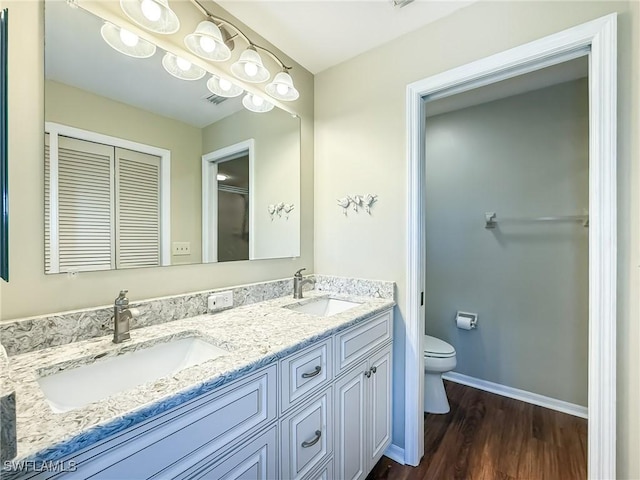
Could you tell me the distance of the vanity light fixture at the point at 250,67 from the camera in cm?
144

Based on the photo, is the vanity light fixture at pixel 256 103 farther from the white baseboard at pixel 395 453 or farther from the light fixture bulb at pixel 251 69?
the white baseboard at pixel 395 453

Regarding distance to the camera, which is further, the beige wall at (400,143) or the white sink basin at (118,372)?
the beige wall at (400,143)

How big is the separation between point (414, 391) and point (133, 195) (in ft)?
5.56

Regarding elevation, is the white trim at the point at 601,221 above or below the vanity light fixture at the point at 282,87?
below

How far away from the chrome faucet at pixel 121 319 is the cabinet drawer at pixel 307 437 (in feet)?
2.06

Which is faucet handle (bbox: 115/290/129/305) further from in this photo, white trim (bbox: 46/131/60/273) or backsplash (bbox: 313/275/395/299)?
backsplash (bbox: 313/275/395/299)

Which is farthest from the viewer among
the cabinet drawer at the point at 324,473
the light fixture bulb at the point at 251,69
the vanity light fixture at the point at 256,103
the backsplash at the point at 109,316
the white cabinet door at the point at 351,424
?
the vanity light fixture at the point at 256,103

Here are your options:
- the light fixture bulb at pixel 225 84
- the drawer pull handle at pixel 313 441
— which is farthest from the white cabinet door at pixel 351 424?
the light fixture bulb at pixel 225 84

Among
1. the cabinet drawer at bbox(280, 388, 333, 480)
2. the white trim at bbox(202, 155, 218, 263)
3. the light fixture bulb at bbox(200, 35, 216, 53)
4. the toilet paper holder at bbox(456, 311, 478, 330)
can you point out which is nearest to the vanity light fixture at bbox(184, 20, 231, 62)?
the light fixture bulb at bbox(200, 35, 216, 53)

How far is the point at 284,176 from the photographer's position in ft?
6.11

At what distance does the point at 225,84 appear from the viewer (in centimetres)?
148

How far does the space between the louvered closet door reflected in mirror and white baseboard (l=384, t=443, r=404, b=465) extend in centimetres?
163

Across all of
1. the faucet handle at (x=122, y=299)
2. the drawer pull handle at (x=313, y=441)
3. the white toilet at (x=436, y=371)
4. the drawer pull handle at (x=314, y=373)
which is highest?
the faucet handle at (x=122, y=299)

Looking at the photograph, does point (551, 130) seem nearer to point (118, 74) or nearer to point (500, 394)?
point (500, 394)
